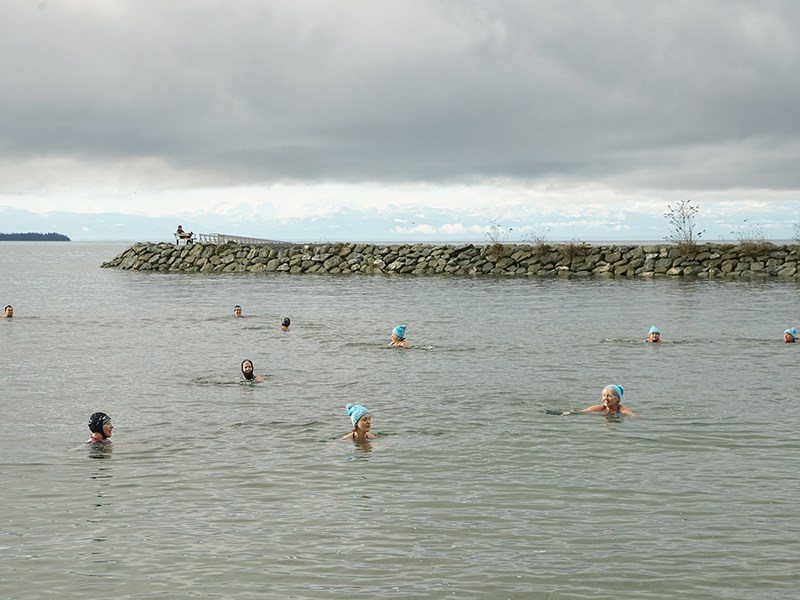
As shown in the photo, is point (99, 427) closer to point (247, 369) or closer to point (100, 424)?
point (100, 424)

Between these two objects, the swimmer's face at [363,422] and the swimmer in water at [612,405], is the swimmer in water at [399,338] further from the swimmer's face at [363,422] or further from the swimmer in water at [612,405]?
the swimmer's face at [363,422]

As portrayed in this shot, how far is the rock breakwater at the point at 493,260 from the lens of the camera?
69.4m

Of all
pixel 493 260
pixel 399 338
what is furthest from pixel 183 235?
pixel 399 338

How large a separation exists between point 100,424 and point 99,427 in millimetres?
72

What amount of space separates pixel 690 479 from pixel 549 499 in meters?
2.47

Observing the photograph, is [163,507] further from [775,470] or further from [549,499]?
[775,470]

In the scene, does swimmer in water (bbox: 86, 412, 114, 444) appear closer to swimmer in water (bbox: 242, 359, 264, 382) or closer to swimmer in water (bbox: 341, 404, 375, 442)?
swimmer in water (bbox: 341, 404, 375, 442)

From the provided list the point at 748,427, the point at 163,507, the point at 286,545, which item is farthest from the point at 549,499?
the point at 748,427

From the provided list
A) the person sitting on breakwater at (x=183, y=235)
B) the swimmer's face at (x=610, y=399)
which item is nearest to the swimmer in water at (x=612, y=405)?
the swimmer's face at (x=610, y=399)

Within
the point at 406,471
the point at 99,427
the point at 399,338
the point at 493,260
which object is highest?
the point at 493,260

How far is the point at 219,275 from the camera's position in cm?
7712

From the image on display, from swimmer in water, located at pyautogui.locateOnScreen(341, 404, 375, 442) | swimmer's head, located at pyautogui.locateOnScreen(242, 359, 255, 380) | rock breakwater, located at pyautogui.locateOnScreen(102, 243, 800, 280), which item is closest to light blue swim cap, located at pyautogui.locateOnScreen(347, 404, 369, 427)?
swimmer in water, located at pyautogui.locateOnScreen(341, 404, 375, 442)

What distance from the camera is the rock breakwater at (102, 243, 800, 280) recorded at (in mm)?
69438

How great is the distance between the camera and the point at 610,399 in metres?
18.9
